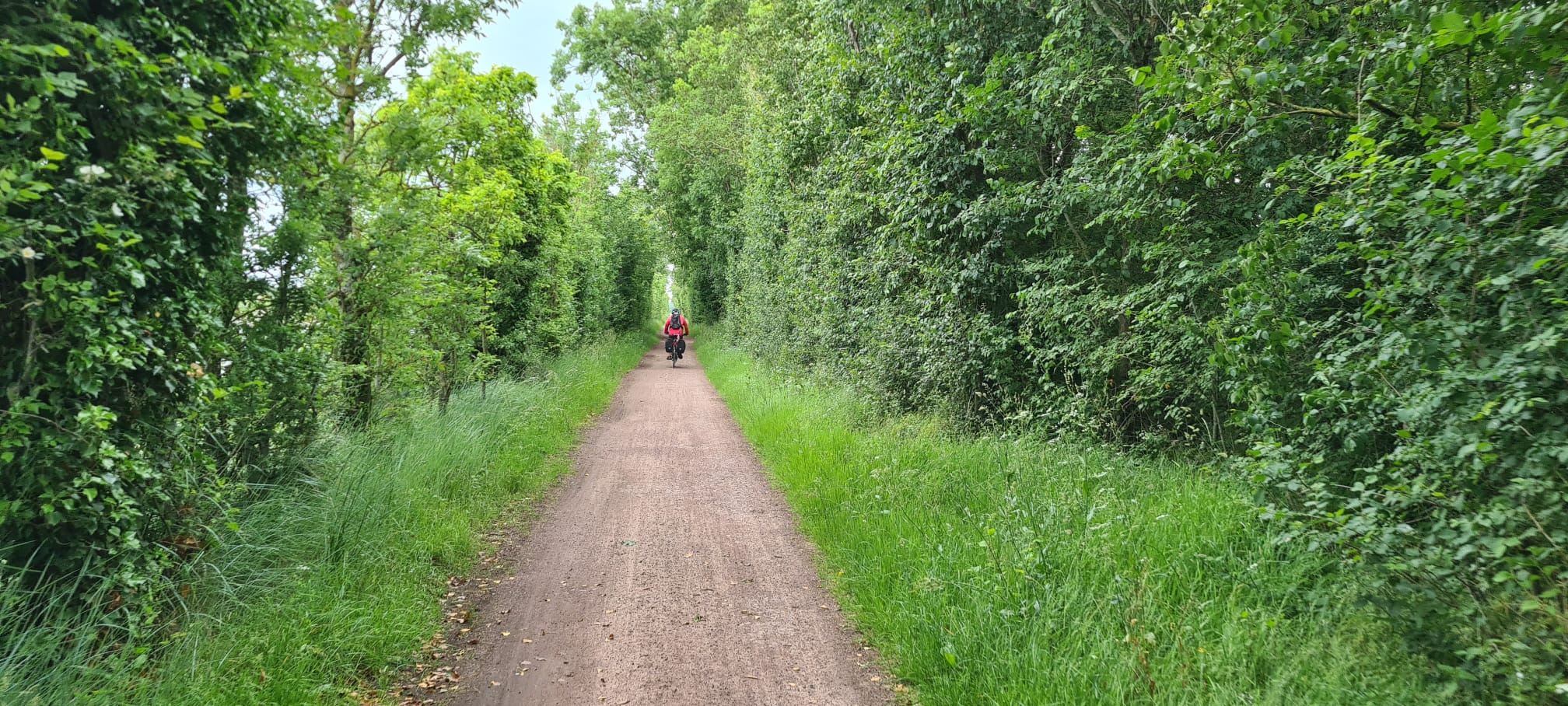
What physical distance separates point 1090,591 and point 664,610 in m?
2.55

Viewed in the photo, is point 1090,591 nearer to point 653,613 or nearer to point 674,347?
point 653,613

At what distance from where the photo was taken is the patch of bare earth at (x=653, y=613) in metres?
3.60

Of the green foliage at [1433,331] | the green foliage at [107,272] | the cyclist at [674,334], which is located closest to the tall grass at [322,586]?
the green foliage at [107,272]

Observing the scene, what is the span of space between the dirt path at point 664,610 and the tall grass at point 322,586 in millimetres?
494

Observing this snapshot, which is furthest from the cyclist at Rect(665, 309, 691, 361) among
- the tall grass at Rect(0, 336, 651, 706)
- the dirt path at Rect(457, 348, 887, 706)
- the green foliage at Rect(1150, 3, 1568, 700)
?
the green foliage at Rect(1150, 3, 1568, 700)

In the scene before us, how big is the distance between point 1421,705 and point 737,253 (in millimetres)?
22903

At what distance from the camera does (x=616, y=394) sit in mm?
15727

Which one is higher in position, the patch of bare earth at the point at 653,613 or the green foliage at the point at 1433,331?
the green foliage at the point at 1433,331

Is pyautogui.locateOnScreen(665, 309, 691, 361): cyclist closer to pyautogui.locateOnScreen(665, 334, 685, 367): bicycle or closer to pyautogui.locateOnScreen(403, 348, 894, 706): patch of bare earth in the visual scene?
pyautogui.locateOnScreen(665, 334, 685, 367): bicycle

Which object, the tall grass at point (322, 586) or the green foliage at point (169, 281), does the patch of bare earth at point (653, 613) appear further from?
the green foliage at point (169, 281)

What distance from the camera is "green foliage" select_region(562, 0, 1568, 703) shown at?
8.32 ft

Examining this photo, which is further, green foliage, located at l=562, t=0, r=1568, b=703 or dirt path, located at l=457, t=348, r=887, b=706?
dirt path, located at l=457, t=348, r=887, b=706

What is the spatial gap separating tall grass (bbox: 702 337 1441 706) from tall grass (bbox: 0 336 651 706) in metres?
2.76

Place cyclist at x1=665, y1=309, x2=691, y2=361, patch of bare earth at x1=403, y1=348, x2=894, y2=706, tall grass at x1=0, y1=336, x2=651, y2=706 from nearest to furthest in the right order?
tall grass at x1=0, y1=336, x2=651, y2=706, patch of bare earth at x1=403, y1=348, x2=894, y2=706, cyclist at x1=665, y1=309, x2=691, y2=361
